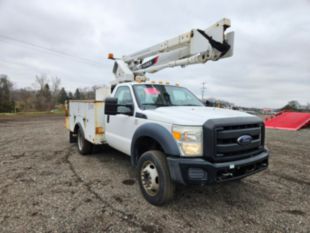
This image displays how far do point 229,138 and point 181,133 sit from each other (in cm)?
68

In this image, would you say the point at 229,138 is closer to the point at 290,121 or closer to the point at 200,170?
the point at 200,170

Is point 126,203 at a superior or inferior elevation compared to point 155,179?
inferior

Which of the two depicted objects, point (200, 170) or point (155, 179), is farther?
point (155, 179)

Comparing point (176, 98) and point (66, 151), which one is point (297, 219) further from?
point (66, 151)

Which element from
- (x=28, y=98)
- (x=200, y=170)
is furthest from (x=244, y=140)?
(x=28, y=98)

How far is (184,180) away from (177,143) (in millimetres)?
492

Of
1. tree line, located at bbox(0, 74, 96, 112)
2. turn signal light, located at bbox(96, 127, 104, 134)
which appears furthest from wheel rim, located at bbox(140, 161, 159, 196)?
tree line, located at bbox(0, 74, 96, 112)

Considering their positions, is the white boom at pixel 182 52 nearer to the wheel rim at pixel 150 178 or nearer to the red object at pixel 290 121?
the wheel rim at pixel 150 178

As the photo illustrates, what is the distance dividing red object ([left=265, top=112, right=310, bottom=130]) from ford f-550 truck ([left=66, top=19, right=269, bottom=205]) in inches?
502

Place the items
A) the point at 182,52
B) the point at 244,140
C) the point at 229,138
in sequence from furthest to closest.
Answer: the point at 182,52 < the point at 244,140 < the point at 229,138

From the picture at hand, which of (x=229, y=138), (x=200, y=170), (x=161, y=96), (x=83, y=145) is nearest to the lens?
(x=200, y=170)

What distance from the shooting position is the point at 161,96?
4.08 meters

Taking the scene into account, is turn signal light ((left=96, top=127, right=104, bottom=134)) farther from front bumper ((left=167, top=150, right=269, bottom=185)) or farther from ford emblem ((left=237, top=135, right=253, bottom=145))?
ford emblem ((left=237, top=135, right=253, bottom=145))

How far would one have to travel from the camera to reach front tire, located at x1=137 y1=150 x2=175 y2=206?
2.85m
